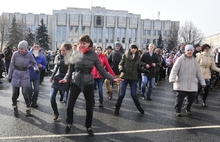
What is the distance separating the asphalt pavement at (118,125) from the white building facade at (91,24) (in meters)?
77.7

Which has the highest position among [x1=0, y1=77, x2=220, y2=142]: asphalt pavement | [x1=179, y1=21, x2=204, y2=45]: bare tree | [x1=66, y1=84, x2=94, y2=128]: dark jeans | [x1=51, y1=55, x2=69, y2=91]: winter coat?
[x1=179, y1=21, x2=204, y2=45]: bare tree

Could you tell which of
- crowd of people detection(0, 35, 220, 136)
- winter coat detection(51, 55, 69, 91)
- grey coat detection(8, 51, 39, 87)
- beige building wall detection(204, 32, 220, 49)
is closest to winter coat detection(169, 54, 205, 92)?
crowd of people detection(0, 35, 220, 136)

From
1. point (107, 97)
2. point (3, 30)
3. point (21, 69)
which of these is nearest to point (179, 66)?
point (107, 97)

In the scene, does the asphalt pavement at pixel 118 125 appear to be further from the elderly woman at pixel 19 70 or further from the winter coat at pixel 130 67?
the winter coat at pixel 130 67

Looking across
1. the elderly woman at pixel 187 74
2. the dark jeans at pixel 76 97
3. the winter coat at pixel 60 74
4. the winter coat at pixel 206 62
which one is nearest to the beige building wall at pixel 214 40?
the winter coat at pixel 206 62

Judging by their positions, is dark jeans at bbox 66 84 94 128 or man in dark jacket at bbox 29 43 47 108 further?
man in dark jacket at bbox 29 43 47 108

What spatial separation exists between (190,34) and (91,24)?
126 ft

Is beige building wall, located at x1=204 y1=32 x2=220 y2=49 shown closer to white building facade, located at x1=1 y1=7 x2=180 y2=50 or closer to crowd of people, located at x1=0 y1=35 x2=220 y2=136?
white building facade, located at x1=1 y1=7 x2=180 y2=50

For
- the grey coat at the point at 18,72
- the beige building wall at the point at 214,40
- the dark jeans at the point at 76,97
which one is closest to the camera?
the dark jeans at the point at 76,97

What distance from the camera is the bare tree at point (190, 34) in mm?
57031

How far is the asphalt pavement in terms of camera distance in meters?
4.85

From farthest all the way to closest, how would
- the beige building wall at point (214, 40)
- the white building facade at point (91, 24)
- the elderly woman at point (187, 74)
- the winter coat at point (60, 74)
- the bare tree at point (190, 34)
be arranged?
the white building facade at point (91, 24) → the beige building wall at point (214, 40) → the bare tree at point (190, 34) → the elderly woman at point (187, 74) → the winter coat at point (60, 74)

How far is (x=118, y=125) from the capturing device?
570 centimetres

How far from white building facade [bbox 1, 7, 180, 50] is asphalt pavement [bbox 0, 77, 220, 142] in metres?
77.7
